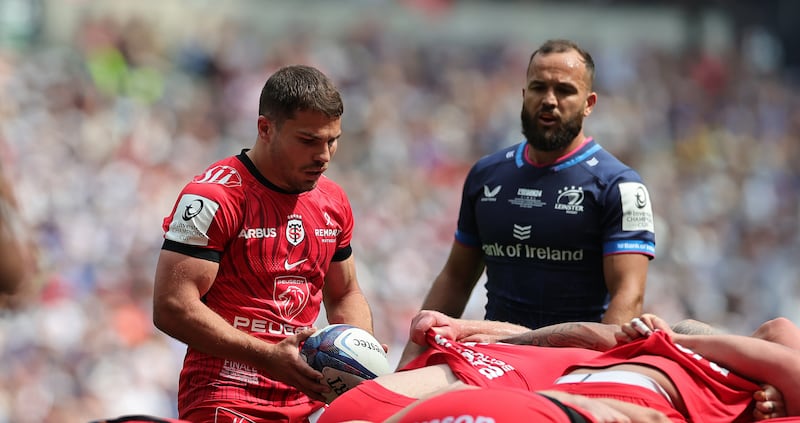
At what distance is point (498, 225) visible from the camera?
19.1 feet

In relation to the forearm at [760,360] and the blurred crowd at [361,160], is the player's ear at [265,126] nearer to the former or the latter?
the forearm at [760,360]

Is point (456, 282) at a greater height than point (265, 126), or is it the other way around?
point (265, 126)

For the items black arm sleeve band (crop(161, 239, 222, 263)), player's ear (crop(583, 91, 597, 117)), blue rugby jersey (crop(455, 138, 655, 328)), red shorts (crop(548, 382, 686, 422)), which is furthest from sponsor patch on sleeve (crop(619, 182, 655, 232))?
black arm sleeve band (crop(161, 239, 222, 263))

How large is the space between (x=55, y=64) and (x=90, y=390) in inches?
245

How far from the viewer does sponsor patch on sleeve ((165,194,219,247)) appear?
445cm

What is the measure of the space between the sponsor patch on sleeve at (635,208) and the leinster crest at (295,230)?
175cm

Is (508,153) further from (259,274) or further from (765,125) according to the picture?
(765,125)

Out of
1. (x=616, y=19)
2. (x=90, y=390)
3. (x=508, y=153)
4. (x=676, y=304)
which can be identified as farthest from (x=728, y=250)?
(x=508, y=153)

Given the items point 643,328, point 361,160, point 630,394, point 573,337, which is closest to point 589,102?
point 573,337

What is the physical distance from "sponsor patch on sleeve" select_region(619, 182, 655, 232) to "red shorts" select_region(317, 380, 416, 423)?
1793 mm

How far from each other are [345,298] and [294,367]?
76cm

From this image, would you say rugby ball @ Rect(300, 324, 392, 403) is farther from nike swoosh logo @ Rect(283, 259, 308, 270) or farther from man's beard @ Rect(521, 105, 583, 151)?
man's beard @ Rect(521, 105, 583, 151)

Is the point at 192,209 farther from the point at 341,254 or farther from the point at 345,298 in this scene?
the point at 345,298

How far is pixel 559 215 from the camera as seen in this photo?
5.70 m
